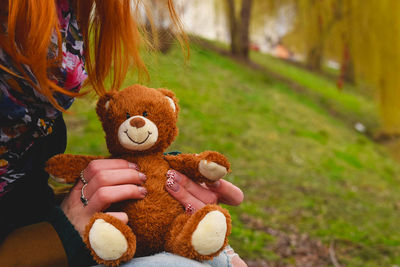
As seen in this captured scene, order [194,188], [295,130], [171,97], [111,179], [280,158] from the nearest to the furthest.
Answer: [111,179], [194,188], [171,97], [280,158], [295,130]

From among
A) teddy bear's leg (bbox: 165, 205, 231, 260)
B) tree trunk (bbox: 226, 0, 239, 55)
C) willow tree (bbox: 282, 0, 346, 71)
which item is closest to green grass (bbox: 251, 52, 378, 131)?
tree trunk (bbox: 226, 0, 239, 55)

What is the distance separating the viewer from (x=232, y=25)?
9648mm

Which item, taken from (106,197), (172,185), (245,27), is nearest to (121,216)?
(106,197)

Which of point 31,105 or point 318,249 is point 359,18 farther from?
point 31,105

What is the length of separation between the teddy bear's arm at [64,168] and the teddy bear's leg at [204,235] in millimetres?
332

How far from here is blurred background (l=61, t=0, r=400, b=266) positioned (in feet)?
10.1

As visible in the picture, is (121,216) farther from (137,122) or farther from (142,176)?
(137,122)

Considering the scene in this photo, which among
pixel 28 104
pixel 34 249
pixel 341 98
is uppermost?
pixel 28 104

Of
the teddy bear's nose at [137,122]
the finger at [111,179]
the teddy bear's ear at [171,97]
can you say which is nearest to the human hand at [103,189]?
the finger at [111,179]

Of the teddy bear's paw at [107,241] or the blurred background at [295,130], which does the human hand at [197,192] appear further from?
the blurred background at [295,130]

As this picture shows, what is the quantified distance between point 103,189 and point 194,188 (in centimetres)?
25

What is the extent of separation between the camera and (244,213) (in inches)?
133

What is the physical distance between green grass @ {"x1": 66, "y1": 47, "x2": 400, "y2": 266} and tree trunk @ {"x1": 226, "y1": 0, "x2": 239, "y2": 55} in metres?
1.56

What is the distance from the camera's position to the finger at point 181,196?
41.3 inches
